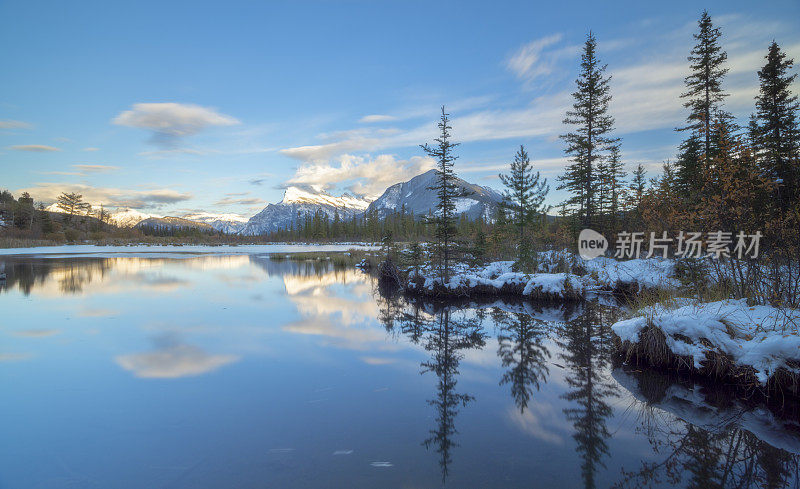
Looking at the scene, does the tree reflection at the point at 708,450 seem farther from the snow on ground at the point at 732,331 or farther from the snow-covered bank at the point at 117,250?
the snow-covered bank at the point at 117,250

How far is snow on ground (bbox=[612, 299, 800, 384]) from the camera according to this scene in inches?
257

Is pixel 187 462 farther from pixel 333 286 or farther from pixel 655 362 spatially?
pixel 333 286

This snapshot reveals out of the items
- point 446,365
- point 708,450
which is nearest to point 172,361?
point 446,365

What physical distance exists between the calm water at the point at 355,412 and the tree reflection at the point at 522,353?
0.26 ft

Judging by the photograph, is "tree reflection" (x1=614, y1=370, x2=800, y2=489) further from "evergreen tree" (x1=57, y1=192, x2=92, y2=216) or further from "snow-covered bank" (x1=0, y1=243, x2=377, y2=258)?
"evergreen tree" (x1=57, y1=192, x2=92, y2=216)

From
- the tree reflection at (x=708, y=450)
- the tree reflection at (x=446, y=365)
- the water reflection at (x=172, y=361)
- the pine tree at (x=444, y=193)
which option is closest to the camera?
the tree reflection at (x=708, y=450)

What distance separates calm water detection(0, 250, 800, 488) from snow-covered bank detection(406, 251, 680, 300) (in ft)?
18.6

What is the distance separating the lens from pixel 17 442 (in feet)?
16.9

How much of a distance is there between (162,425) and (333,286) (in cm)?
1729

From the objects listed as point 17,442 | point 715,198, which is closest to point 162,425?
point 17,442

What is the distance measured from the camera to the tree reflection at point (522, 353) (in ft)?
25.0

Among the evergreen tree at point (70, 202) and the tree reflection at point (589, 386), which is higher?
the evergreen tree at point (70, 202)

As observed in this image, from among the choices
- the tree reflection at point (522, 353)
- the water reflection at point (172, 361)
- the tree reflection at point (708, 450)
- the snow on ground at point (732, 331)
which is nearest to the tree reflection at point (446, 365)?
the tree reflection at point (522, 353)

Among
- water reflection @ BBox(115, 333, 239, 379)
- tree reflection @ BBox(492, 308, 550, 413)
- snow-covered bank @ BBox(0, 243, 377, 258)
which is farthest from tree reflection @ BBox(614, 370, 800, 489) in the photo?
snow-covered bank @ BBox(0, 243, 377, 258)
